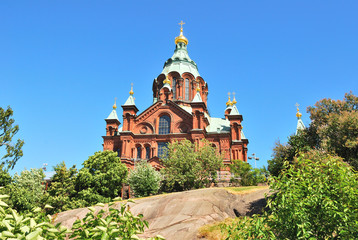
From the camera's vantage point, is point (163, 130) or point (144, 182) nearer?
point (144, 182)

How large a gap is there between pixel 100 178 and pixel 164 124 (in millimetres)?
15341

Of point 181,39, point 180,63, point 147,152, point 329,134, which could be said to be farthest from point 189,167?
point 181,39

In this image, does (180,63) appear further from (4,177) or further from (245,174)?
(4,177)

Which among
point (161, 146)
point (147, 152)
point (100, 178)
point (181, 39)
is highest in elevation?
point (181, 39)

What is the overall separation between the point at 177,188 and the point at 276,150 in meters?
12.5

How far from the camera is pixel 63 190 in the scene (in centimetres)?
3362

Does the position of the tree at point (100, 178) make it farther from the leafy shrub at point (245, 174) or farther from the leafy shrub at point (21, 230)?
the leafy shrub at point (21, 230)

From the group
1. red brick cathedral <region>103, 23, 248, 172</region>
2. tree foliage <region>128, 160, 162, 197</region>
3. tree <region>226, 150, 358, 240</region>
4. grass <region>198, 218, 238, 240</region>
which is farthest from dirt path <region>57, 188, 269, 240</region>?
red brick cathedral <region>103, 23, 248, 172</region>

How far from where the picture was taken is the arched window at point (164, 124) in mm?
46134

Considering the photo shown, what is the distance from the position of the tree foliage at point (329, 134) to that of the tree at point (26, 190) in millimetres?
26488

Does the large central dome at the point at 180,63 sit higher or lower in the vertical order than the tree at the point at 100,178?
higher

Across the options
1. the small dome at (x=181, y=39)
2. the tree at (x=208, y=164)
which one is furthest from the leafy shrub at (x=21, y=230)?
the small dome at (x=181, y=39)

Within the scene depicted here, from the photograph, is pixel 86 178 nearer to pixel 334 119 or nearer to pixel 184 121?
pixel 184 121

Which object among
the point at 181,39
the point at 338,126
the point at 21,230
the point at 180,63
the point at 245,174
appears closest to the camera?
the point at 21,230
